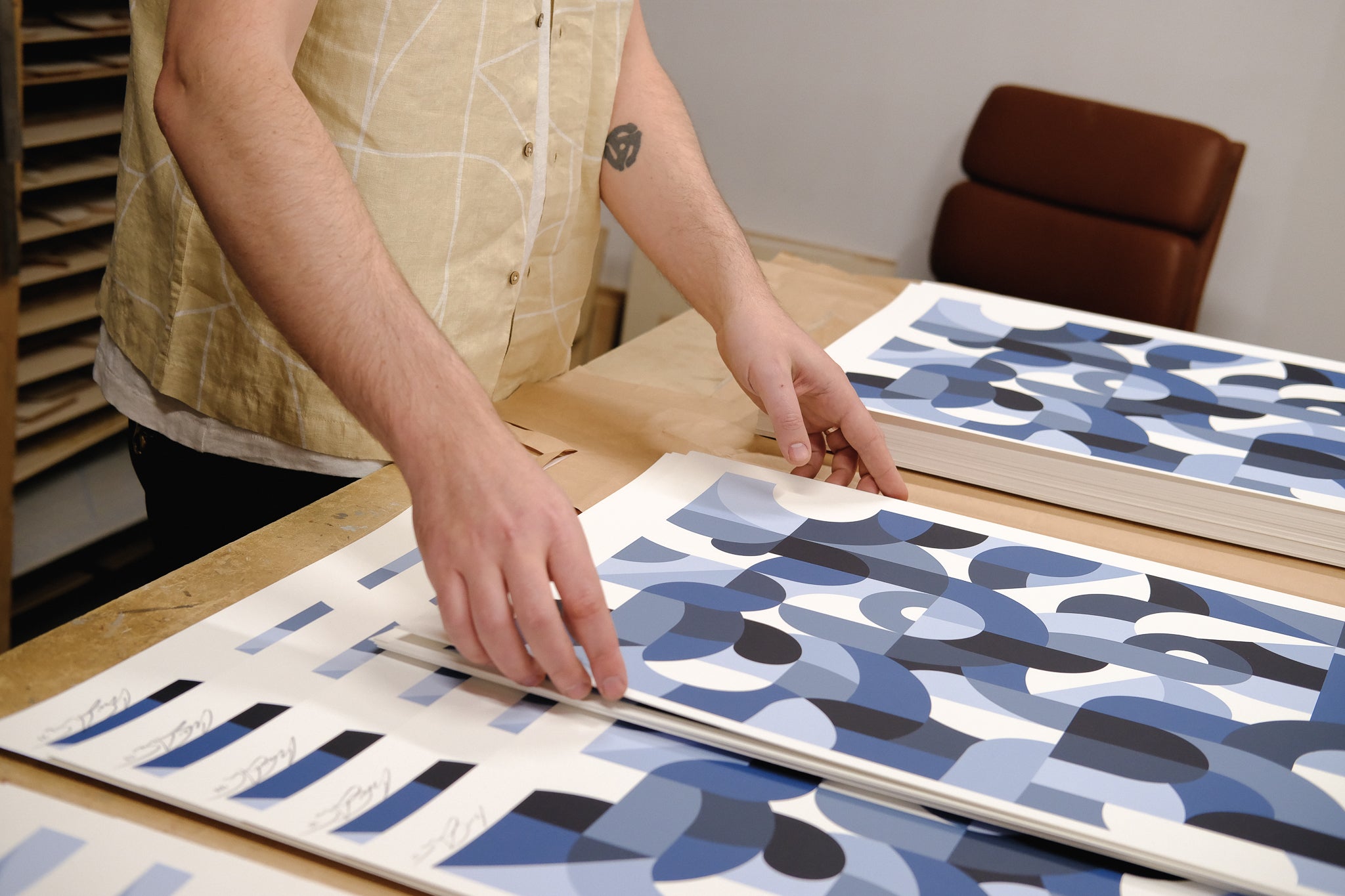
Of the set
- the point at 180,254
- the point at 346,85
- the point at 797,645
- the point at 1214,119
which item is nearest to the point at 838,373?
the point at 797,645

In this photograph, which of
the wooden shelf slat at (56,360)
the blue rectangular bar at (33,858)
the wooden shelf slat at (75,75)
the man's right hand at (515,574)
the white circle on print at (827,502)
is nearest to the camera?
the blue rectangular bar at (33,858)

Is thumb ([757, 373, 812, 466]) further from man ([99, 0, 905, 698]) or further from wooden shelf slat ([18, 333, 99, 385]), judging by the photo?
wooden shelf slat ([18, 333, 99, 385])

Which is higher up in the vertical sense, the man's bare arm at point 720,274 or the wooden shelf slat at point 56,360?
the man's bare arm at point 720,274

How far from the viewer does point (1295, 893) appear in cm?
50

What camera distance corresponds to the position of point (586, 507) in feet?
2.75

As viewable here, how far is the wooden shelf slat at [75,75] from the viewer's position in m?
1.81

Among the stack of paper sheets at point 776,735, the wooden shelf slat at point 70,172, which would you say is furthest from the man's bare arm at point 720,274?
the wooden shelf slat at point 70,172

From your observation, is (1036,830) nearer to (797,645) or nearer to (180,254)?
(797,645)

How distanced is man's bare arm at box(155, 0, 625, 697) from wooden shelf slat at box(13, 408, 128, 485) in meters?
1.45

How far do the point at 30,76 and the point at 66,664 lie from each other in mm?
1581

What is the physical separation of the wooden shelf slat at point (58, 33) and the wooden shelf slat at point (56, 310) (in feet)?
1.38

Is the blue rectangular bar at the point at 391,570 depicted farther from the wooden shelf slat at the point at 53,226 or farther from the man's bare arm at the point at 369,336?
the wooden shelf slat at the point at 53,226
